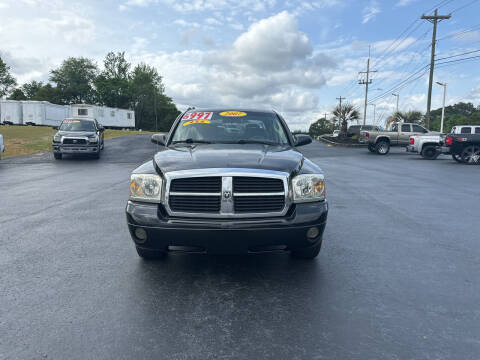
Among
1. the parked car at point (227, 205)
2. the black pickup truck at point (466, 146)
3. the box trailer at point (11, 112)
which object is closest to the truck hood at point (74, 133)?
the parked car at point (227, 205)

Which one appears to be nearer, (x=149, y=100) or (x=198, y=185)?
(x=198, y=185)

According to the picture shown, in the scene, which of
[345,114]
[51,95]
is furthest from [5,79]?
[345,114]

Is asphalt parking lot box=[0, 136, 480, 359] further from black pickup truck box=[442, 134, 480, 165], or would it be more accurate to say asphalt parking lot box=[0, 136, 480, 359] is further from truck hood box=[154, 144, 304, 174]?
black pickup truck box=[442, 134, 480, 165]

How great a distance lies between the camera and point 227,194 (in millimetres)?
3455

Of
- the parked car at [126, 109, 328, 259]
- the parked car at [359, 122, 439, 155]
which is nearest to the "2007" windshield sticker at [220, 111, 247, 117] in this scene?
the parked car at [126, 109, 328, 259]

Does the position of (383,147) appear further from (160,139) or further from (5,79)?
(5,79)

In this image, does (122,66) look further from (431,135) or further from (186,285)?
(186,285)

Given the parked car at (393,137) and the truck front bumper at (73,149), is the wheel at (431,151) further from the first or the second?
the truck front bumper at (73,149)

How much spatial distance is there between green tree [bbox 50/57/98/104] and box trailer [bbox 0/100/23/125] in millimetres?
49588

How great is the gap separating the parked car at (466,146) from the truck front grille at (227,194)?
62.5 feet

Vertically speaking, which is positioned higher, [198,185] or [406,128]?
[406,128]

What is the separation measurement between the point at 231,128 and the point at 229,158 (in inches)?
54.2

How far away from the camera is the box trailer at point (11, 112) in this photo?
152 feet

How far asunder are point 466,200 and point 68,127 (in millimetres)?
17476
